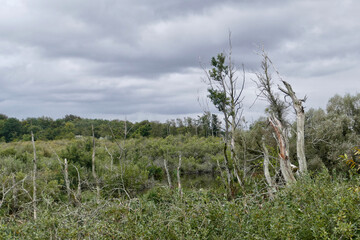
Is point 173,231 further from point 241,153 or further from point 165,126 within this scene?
point 165,126

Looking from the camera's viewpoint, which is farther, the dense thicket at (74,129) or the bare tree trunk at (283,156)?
the dense thicket at (74,129)

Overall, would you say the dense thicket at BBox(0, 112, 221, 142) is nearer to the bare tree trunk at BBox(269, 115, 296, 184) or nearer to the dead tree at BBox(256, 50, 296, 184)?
the dead tree at BBox(256, 50, 296, 184)

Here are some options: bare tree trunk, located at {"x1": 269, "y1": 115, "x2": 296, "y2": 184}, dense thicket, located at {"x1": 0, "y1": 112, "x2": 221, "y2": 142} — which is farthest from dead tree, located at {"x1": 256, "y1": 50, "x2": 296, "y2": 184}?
dense thicket, located at {"x1": 0, "y1": 112, "x2": 221, "y2": 142}

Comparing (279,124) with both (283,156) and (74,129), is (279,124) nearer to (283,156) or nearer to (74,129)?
(283,156)

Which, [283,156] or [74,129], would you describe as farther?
[74,129]

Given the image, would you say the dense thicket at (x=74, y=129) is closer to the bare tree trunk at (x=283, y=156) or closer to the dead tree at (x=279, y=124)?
the dead tree at (x=279, y=124)

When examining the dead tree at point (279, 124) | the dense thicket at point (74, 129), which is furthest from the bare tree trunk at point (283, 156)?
the dense thicket at point (74, 129)

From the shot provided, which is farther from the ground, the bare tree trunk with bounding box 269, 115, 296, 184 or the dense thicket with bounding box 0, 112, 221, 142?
the dense thicket with bounding box 0, 112, 221, 142

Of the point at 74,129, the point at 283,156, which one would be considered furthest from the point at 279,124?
the point at 74,129

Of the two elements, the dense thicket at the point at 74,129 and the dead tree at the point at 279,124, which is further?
the dense thicket at the point at 74,129

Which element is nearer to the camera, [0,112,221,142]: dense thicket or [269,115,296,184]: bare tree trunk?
[269,115,296,184]: bare tree trunk

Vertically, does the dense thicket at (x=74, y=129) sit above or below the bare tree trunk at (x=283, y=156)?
above

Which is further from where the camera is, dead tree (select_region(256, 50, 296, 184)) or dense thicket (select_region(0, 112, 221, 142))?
dense thicket (select_region(0, 112, 221, 142))

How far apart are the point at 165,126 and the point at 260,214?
42925mm
